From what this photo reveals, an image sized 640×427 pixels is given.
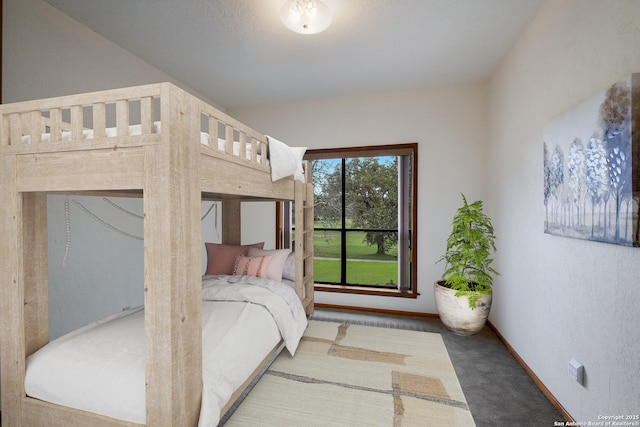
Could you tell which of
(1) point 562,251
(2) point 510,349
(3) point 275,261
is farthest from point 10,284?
(2) point 510,349

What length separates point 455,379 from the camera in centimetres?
188

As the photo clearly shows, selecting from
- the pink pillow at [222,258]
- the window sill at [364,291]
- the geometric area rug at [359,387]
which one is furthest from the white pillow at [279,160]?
the window sill at [364,291]

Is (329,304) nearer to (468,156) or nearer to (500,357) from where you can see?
(500,357)

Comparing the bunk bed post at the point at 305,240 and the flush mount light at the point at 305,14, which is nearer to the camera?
the flush mount light at the point at 305,14

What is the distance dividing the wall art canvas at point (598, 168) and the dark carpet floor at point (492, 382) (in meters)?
1.07

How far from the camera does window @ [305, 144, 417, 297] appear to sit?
136 inches

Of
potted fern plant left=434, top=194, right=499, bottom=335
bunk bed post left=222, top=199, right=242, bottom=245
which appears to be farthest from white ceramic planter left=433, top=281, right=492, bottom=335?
bunk bed post left=222, top=199, right=242, bottom=245

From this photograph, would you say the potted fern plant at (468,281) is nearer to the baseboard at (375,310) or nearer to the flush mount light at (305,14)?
the baseboard at (375,310)

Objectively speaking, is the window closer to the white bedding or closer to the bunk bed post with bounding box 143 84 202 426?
the white bedding

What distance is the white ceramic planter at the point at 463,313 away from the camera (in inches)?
101

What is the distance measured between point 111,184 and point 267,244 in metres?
2.80

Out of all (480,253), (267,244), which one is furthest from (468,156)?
(267,244)

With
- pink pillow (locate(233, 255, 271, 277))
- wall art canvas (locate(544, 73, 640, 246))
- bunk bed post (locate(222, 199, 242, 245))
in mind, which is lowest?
Answer: pink pillow (locate(233, 255, 271, 277))

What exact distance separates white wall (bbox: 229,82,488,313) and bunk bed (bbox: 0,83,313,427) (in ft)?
7.96
